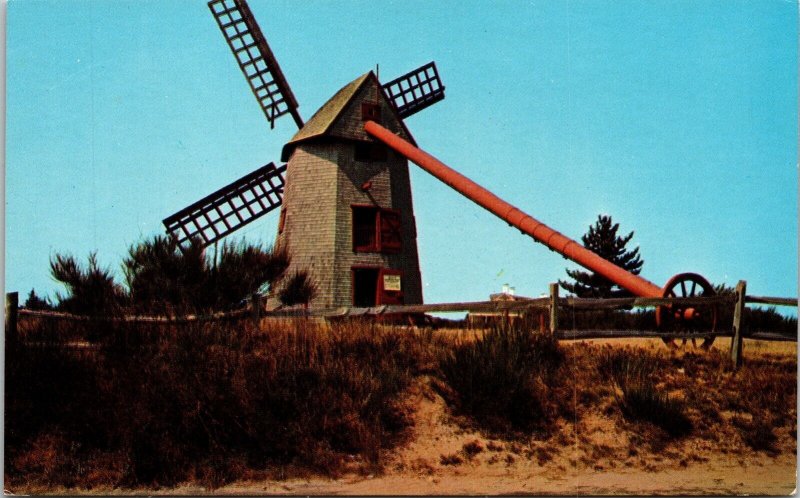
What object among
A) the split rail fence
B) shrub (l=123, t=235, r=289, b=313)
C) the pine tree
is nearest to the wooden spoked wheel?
the split rail fence

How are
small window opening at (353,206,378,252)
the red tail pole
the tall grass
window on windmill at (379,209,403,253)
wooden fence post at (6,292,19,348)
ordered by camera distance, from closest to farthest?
the tall grass → wooden fence post at (6,292,19,348) → the red tail pole → small window opening at (353,206,378,252) → window on windmill at (379,209,403,253)

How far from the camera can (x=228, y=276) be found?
43.9ft

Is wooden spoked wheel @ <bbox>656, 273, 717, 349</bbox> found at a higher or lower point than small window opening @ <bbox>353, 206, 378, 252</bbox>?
lower

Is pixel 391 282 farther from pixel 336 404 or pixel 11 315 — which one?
pixel 11 315

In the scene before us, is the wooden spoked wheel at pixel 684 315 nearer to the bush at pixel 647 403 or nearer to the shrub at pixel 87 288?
the bush at pixel 647 403

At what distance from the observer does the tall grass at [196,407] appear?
9094 millimetres

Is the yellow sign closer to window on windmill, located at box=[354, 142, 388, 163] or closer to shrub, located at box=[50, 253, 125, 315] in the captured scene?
window on windmill, located at box=[354, 142, 388, 163]

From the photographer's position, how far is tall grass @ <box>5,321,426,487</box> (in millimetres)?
9094

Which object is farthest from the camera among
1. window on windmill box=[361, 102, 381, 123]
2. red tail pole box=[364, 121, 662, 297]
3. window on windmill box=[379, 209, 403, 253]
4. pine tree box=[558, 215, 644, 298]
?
pine tree box=[558, 215, 644, 298]

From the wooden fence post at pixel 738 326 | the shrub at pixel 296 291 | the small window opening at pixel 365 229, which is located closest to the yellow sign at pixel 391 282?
the small window opening at pixel 365 229

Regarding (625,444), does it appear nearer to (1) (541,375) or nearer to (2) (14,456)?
(1) (541,375)

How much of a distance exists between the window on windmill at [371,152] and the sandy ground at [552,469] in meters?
10.7

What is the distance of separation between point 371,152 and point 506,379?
1076 cm

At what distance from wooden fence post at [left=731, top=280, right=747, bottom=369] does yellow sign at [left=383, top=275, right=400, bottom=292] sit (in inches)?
357
